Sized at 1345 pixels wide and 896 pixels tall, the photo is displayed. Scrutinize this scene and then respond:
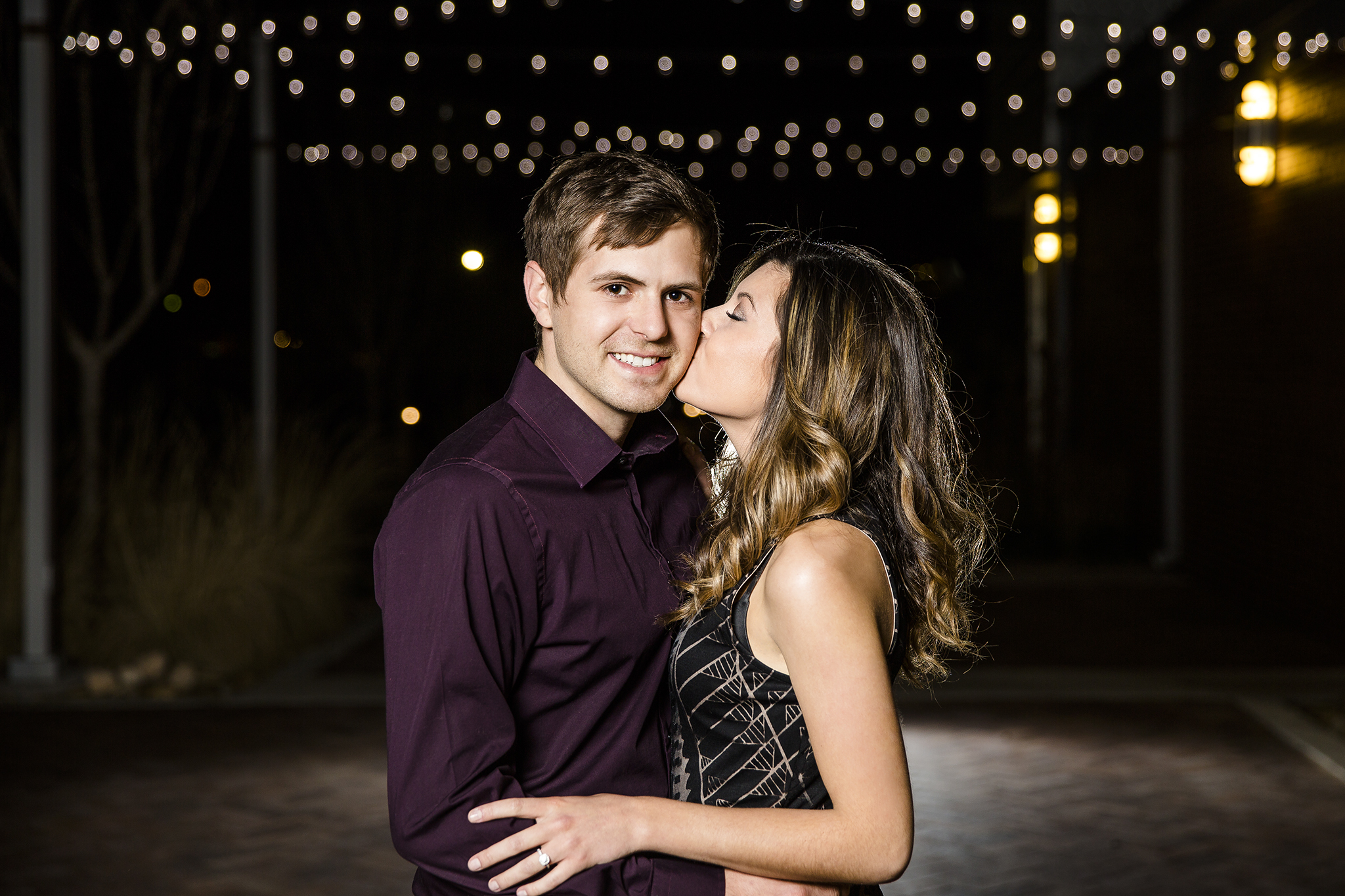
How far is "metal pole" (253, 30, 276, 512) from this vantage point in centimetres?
1070

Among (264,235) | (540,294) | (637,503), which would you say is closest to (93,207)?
(264,235)

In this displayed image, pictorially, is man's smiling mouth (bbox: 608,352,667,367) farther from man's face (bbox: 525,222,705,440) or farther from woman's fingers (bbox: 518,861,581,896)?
woman's fingers (bbox: 518,861,581,896)

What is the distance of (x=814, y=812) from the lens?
2092 millimetres

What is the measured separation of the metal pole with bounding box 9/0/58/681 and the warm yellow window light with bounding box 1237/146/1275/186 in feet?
26.1

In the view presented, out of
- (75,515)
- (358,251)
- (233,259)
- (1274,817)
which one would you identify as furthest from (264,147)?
(233,259)

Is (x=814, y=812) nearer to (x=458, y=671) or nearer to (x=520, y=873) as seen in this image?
(x=520, y=873)

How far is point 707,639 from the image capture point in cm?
232

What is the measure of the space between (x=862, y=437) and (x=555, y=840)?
861 mm

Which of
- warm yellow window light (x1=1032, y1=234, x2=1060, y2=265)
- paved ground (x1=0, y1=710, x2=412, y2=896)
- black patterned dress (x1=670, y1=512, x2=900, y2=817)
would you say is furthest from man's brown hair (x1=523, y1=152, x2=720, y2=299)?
warm yellow window light (x1=1032, y1=234, x2=1060, y2=265)

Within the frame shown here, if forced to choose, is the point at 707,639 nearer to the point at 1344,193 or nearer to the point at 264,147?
the point at 1344,193

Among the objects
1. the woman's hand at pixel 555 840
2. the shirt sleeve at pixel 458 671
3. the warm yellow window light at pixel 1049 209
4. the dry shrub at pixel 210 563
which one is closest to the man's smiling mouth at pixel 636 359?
the shirt sleeve at pixel 458 671

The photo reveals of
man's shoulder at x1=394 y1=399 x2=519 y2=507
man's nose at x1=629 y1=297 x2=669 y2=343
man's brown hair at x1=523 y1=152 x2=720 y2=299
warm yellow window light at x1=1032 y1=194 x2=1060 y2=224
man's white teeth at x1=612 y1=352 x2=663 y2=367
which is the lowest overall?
man's shoulder at x1=394 y1=399 x2=519 y2=507

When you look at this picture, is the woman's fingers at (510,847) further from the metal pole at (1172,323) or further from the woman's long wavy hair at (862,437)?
the metal pole at (1172,323)

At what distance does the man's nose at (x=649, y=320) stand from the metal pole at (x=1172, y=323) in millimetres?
11239
